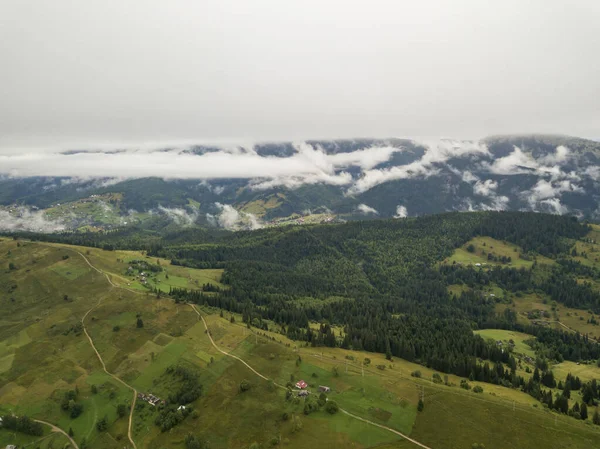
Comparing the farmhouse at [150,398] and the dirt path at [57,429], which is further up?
the farmhouse at [150,398]

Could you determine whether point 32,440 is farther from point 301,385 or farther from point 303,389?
point 303,389

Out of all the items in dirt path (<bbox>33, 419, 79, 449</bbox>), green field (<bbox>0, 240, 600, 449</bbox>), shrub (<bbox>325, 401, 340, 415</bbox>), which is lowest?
dirt path (<bbox>33, 419, 79, 449</bbox>)

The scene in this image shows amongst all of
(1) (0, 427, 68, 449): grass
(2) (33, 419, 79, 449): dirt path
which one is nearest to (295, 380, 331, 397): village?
(2) (33, 419, 79, 449): dirt path

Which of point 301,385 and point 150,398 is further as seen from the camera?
point 150,398

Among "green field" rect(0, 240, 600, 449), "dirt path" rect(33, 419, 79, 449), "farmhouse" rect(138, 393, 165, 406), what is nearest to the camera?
"green field" rect(0, 240, 600, 449)

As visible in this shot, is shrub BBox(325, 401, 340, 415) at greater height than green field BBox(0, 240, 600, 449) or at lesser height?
greater

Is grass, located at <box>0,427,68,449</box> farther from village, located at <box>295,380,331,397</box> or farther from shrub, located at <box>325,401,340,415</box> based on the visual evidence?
shrub, located at <box>325,401,340,415</box>

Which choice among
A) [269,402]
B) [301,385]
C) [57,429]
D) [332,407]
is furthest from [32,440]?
[332,407]

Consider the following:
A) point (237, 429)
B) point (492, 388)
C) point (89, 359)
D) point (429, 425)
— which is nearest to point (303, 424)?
point (237, 429)

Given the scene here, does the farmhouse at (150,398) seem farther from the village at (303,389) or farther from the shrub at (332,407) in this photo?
the shrub at (332,407)

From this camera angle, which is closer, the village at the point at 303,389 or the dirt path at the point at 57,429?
the village at the point at 303,389

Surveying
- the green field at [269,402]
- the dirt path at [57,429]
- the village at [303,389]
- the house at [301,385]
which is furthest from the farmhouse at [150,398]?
the village at [303,389]
